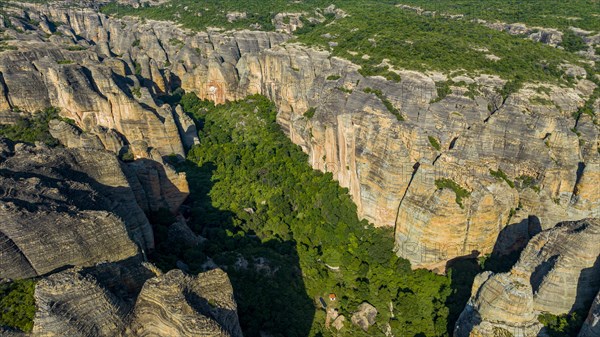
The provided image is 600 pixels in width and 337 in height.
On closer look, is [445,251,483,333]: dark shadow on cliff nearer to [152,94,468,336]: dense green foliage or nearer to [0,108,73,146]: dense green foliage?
[152,94,468,336]: dense green foliage

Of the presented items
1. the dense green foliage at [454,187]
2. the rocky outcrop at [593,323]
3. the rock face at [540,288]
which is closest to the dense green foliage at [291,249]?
the rock face at [540,288]

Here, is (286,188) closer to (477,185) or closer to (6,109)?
(477,185)

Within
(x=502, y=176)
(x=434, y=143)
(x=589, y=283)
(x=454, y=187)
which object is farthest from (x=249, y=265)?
(x=589, y=283)

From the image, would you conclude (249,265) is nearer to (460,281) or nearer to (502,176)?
(460,281)

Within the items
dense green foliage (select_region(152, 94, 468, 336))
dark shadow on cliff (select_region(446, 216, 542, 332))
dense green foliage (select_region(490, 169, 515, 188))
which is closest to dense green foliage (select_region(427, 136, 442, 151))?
dense green foliage (select_region(490, 169, 515, 188))

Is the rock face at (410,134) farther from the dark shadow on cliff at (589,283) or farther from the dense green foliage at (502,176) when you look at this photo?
the dark shadow on cliff at (589,283)

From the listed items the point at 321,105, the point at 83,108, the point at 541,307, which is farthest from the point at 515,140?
the point at 83,108
